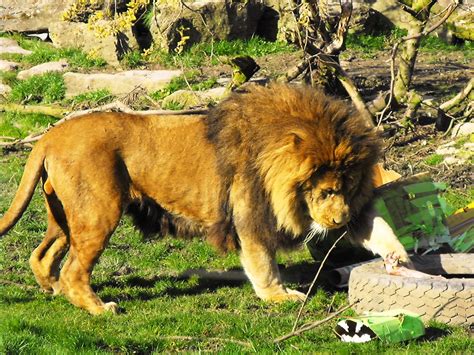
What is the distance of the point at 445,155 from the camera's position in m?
10.1

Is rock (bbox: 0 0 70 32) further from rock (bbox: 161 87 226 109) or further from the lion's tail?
the lion's tail

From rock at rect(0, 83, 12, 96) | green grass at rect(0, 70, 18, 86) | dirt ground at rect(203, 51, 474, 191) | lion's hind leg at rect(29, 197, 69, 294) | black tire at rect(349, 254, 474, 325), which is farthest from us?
green grass at rect(0, 70, 18, 86)

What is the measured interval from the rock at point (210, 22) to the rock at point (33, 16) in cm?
213

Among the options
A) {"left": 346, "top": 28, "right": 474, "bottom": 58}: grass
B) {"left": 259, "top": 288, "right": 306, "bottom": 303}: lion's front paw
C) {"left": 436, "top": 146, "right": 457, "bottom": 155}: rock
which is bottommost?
{"left": 346, "top": 28, "right": 474, "bottom": 58}: grass

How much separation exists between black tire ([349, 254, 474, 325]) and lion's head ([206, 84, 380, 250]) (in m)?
0.54

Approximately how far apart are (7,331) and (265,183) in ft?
6.72

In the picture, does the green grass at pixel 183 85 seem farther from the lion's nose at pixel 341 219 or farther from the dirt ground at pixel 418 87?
the lion's nose at pixel 341 219

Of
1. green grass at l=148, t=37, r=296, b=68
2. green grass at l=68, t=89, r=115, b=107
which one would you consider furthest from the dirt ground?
green grass at l=68, t=89, r=115, b=107

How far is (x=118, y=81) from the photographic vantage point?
44.7 ft

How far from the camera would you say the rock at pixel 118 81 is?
13414 mm

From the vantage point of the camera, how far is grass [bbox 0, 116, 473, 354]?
17.4 feet

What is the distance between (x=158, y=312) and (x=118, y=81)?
7686mm

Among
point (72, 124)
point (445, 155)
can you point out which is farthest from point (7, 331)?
point (445, 155)

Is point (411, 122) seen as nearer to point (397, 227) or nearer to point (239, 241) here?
point (397, 227)
